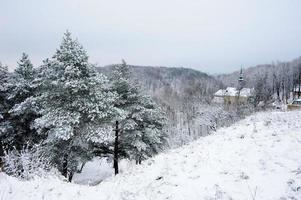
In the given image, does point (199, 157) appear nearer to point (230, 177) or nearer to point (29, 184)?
point (230, 177)

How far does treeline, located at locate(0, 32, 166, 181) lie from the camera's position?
1608 centimetres

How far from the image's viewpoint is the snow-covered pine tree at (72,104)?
16.0 metres

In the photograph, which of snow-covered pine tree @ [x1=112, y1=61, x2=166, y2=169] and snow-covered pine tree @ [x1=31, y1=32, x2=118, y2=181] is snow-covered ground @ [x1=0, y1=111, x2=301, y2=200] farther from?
snow-covered pine tree @ [x1=112, y1=61, x2=166, y2=169]

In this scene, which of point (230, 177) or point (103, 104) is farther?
point (103, 104)

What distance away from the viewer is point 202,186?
8086mm

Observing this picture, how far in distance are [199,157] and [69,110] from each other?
9.13 meters

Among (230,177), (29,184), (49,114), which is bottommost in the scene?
(29,184)

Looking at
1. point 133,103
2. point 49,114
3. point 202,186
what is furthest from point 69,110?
point 202,186

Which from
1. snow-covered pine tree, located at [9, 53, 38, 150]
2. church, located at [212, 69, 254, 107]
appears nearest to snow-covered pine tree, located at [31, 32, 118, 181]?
snow-covered pine tree, located at [9, 53, 38, 150]

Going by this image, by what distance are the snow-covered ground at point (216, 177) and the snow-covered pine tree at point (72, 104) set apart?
18.8 feet

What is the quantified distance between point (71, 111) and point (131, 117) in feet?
18.8

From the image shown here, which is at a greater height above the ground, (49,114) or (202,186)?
(49,114)

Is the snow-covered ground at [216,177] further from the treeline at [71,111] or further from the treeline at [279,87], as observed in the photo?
the treeline at [279,87]

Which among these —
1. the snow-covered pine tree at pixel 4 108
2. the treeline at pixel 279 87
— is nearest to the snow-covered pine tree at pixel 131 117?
the snow-covered pine tree at pixel 4 108
